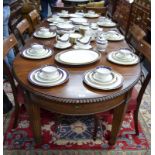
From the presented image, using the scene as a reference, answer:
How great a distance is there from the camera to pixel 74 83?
1.17 metres

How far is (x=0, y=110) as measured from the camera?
0.91m

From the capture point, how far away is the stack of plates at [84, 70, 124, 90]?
111 cm

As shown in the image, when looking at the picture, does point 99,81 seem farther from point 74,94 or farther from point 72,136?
point 72,136

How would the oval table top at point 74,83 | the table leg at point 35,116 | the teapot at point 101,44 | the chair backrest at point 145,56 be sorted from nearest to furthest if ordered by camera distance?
the oval table top at point 74,83 < the table leg at point 35,116 < the chair backrest at point 145,56 < the teapot at point 101,44

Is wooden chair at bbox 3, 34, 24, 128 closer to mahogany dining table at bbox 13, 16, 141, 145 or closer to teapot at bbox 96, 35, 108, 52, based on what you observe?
mahogany dining table at bbox 13, 16, 141, 145

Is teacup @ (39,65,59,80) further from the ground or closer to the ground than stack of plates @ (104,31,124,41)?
closer to the ground

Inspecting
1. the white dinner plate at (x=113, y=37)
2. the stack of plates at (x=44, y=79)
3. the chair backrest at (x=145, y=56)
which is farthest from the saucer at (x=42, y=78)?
the white dinner plate at (x=113, y=37)

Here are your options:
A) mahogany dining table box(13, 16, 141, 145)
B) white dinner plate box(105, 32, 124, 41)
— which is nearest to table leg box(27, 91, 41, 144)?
mahogany dining table box(13, 16, 141, 145)

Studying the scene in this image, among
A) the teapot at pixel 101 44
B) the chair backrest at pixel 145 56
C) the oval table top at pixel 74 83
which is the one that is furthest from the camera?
the teapot at pixel 101 44

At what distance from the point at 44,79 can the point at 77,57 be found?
40cm

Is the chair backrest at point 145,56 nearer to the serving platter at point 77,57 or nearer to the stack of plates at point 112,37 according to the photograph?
the stack of plates at point 112,37

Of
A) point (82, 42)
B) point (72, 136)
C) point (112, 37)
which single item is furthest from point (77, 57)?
point (72, 136)

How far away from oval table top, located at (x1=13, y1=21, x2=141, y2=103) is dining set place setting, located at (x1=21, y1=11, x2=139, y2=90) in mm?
25

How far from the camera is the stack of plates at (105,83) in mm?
1109
